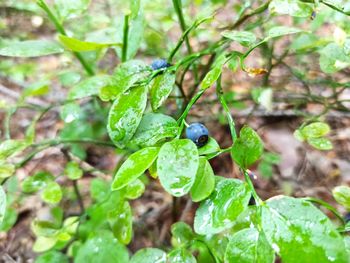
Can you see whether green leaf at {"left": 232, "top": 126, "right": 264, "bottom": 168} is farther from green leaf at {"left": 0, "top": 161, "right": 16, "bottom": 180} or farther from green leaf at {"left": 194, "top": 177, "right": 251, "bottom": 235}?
green leaf at {"left": 0, "top": 161, "right": 16, "bottom": 180}

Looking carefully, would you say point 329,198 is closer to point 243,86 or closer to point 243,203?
point 243,86

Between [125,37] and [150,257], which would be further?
[125,37]

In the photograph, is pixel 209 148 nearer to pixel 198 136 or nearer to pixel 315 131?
pixel 198 136

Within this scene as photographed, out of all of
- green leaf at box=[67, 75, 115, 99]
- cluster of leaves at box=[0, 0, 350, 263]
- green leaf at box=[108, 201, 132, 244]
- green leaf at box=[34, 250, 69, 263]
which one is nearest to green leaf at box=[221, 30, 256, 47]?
cluster of leaves at box=[0, 0, 350, 263]

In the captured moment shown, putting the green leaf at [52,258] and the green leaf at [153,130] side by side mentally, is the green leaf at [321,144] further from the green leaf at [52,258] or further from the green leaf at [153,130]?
the green leaf at [52,258]

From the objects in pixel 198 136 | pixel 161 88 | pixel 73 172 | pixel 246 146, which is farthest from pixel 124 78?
pixel 73 172

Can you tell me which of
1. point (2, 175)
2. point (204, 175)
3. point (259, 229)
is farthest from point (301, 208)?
point (2, 175)
